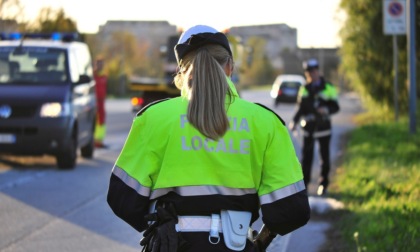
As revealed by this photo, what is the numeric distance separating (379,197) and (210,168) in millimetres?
6443

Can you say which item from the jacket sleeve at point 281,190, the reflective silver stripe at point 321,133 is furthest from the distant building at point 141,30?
the jacket sleeve at point 281,190

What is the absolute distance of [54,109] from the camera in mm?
13367

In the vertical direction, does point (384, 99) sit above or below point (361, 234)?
below

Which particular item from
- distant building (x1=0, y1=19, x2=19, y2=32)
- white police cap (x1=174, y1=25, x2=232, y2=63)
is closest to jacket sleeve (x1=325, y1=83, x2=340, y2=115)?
white police cap (x1=174, y1=25, x2=232, y2=63)

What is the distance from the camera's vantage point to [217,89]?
3.50 m

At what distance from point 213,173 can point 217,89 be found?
34 cm

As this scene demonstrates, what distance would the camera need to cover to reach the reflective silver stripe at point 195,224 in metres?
3.47

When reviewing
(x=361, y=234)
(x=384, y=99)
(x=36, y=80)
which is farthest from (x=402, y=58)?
(x=361, y=234)

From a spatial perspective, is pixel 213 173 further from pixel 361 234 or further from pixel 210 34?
pixel 361 234

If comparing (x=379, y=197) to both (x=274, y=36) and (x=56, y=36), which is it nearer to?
(x=56, y=36)

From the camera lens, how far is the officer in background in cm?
1120

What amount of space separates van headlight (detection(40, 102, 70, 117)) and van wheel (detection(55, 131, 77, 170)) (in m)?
0.47

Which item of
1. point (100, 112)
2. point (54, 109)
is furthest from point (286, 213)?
point (100, 112)

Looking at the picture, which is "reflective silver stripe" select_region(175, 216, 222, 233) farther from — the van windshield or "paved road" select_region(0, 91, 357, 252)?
the van windshield
